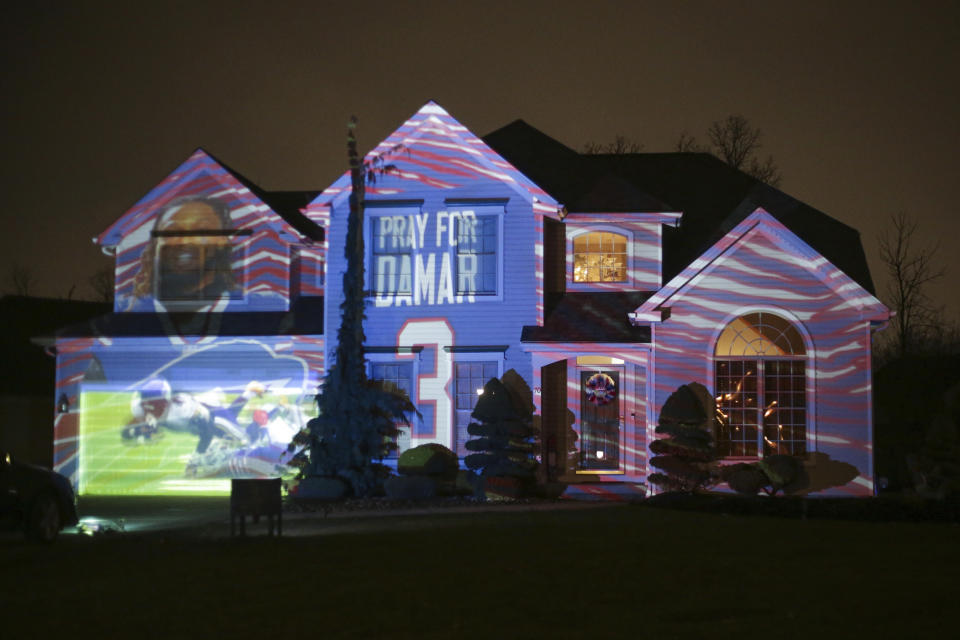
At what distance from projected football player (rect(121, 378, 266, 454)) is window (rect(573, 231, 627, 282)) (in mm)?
7702

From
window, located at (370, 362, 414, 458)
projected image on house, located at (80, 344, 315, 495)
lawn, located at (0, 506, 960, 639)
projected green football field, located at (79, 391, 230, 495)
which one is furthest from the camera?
projected green football field, located at (79, 391, 230, 495)

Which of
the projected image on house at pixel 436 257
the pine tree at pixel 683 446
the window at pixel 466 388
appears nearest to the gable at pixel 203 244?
the projected image on house at pixel 436 257

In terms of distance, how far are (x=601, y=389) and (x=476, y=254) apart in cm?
393

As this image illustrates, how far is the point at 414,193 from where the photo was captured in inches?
1007

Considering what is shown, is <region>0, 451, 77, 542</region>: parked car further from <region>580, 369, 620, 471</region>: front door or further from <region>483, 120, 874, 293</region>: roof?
<region>483, 120, 874, 293</region>: roof

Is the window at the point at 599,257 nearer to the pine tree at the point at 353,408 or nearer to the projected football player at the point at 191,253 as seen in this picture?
the pine tree at the point at 353,408

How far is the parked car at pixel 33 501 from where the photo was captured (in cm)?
1514

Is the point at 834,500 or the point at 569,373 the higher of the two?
the point at 569,373

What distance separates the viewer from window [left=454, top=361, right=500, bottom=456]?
989 inches

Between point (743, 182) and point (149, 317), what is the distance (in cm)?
1515

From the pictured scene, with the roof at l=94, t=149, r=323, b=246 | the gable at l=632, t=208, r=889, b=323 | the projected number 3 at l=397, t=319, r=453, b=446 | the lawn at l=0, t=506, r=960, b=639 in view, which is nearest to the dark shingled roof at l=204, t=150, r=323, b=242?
the roof at l=94, t=149, r=323, b=246

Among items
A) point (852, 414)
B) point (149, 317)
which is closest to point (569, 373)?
point (852, 414)

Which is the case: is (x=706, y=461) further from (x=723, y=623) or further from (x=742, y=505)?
(x=723, y=623)

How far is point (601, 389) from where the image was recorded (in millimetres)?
25484
